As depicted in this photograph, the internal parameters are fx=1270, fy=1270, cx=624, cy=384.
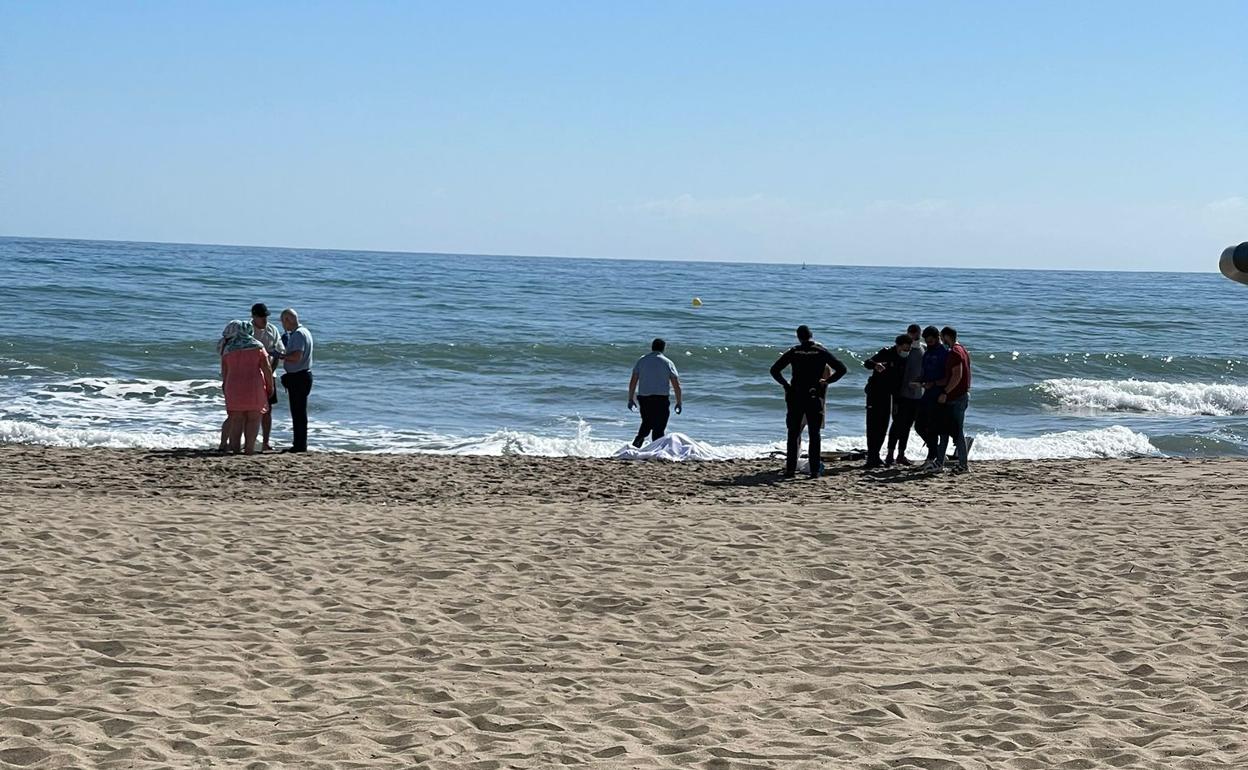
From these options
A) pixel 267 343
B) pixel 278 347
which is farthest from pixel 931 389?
pixel 267 343

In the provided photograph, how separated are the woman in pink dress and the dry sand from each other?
1.72m

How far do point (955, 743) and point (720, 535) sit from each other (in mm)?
3938

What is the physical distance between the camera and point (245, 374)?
12.1 meters

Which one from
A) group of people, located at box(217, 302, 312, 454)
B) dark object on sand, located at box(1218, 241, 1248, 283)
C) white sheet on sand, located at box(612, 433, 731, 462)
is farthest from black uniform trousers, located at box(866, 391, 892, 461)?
dark object on sand, located at box(1218, 241, 1248, 283)

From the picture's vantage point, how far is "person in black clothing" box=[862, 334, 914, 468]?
41.3ft

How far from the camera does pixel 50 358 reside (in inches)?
864

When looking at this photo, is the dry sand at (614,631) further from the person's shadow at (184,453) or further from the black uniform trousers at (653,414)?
the black uniform trousers at (653,414)

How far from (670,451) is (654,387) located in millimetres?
705

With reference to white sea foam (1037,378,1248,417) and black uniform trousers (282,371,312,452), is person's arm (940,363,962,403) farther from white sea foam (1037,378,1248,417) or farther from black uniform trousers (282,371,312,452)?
white sea foam (1037,378,1248,417)

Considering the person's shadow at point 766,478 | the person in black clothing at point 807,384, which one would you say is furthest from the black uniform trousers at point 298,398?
the person in black clothing at point 807,384

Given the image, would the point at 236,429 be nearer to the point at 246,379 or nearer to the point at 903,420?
the point at 246,379

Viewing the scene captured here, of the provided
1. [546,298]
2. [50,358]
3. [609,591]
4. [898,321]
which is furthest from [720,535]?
[546,298]

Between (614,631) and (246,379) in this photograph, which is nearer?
(614,631)

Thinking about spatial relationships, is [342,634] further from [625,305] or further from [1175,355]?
[625,305]
